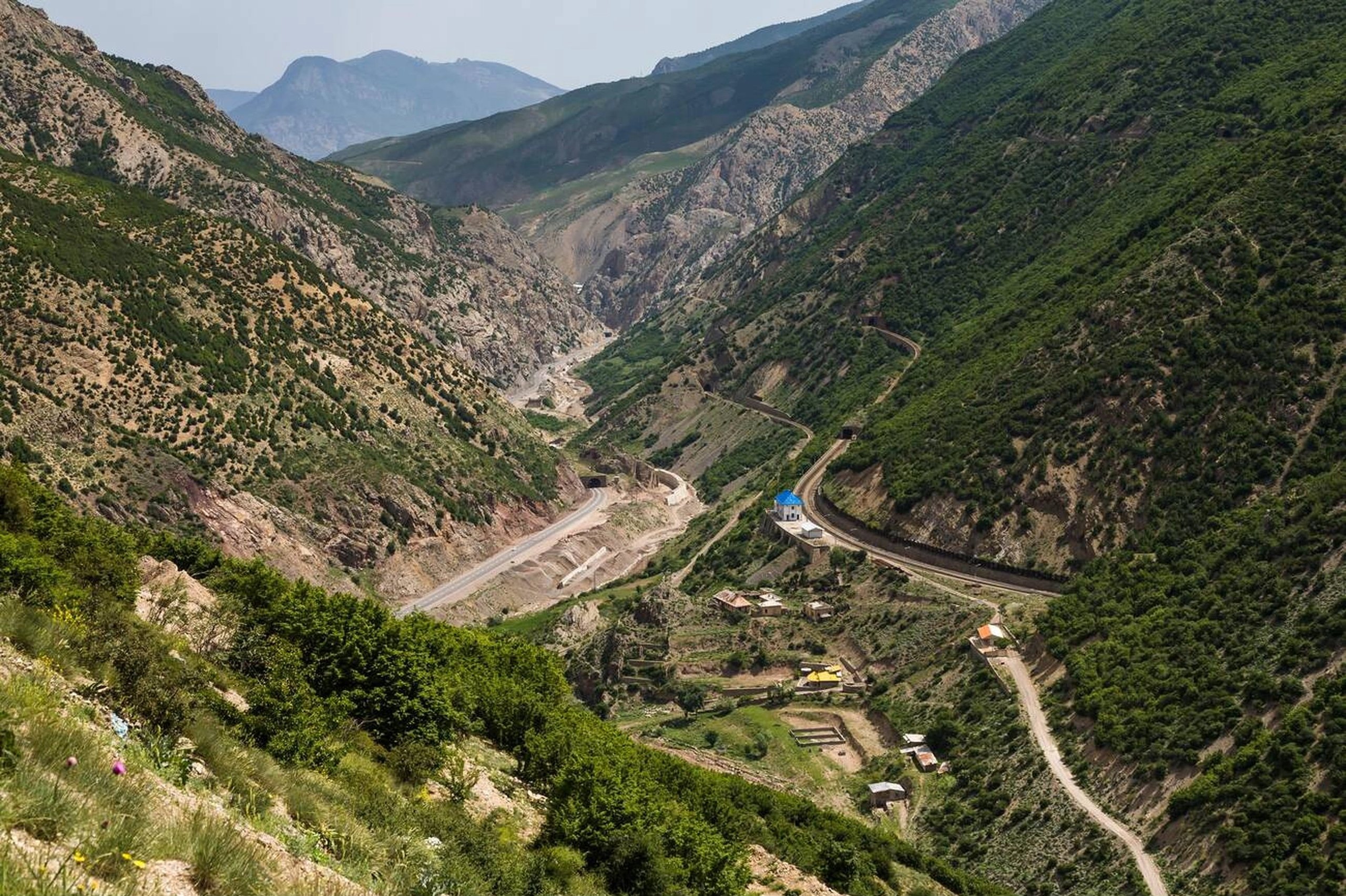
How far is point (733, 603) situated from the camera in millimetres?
82312

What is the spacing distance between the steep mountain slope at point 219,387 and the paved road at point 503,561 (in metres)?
2.15

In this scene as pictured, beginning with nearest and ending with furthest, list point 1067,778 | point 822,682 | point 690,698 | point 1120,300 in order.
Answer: point 1067,778, point 690,698, point 822,682, point 1120,300

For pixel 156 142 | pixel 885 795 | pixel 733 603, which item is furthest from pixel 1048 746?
pixel 156 142

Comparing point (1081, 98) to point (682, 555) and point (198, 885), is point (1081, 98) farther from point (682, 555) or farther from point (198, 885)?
point (198, 885)

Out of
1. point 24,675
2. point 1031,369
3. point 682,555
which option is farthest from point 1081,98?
point 24,675

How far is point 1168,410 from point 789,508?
2957 cm

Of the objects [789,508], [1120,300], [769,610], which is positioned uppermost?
[1120,300]

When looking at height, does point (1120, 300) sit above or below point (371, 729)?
below

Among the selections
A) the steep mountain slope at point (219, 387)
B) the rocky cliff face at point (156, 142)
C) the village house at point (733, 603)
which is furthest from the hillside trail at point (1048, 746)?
the rocky cliff face at point (156, 142)

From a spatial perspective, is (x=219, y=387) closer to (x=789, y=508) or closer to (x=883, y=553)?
(x=789, y=508)

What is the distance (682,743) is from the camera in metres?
65.5

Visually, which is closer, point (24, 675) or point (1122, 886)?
point (24, 675)

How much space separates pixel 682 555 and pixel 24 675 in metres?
93.9

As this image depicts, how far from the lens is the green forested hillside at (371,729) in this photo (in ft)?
64.6
